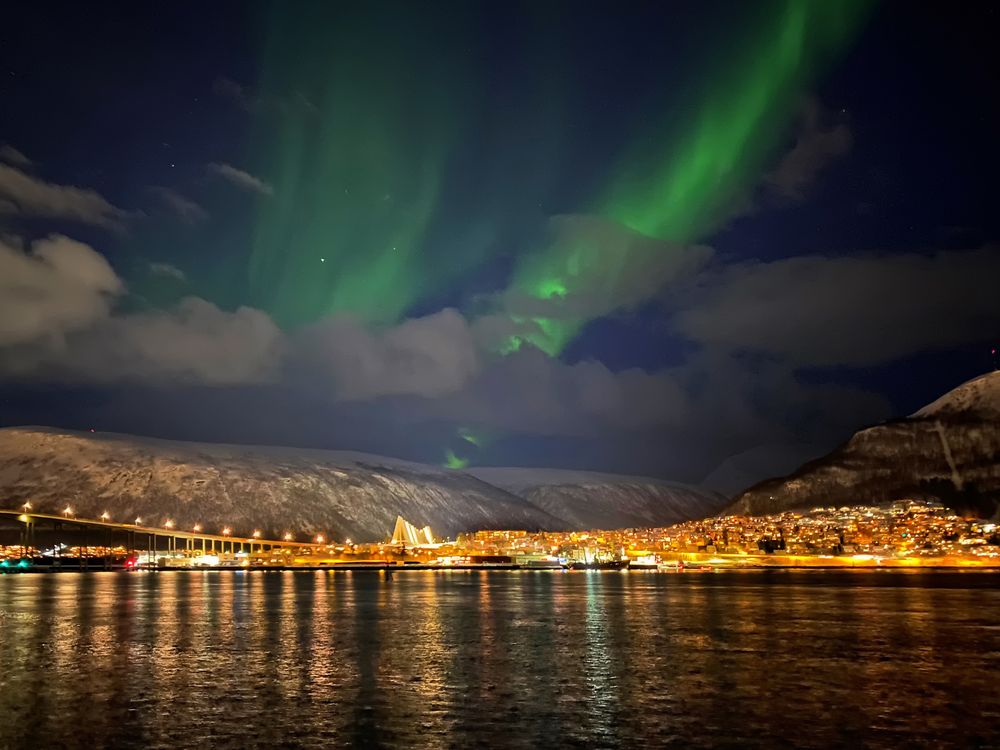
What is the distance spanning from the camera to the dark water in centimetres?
2402

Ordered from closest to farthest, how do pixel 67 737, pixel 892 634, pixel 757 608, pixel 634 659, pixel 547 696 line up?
1. pixel 67 737
2. pixel 547 696
3. pixel 634 659
4. pixel 892 634
5. pixel 757 608

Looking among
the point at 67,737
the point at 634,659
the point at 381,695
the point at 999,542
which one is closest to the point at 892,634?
the point at 634,659

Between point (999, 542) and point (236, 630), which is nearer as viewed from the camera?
point (236, 630)

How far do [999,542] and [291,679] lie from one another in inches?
7783

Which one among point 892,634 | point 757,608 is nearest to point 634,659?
point 892,634

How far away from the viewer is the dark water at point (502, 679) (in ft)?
78.8

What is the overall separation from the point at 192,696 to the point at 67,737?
5.92 m

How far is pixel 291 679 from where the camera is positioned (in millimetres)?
33219

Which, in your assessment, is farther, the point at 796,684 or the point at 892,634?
the point at 892,634

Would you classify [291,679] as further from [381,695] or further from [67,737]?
[67,737]

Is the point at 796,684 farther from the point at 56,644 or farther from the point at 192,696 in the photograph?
the point at 56,644

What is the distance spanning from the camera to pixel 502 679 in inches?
1304

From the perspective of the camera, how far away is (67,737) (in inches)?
942

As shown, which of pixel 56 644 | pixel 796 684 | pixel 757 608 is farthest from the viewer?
pixel 757 608
